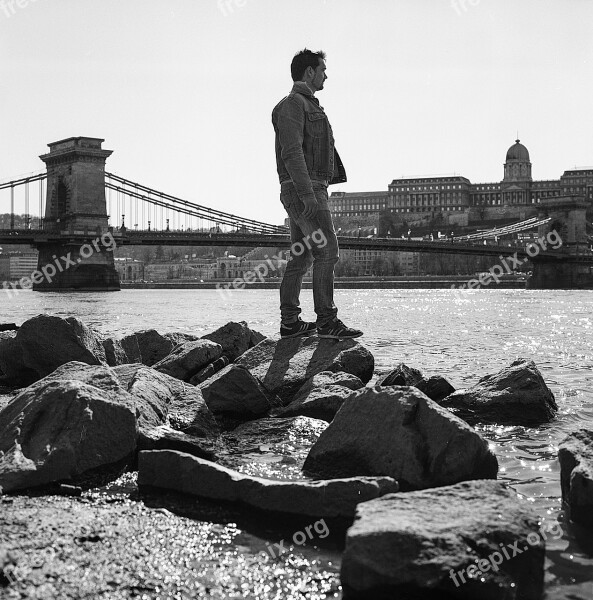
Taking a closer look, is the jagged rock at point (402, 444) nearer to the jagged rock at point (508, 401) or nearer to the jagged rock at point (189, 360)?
the jagged rock at point (508, 401)

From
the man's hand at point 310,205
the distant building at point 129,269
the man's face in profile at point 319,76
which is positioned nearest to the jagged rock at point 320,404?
the man's hand at point 310,205

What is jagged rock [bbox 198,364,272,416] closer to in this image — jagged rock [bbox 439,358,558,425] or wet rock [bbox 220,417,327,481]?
wet rock [bbox 220,417,327,481]

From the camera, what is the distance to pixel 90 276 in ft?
170

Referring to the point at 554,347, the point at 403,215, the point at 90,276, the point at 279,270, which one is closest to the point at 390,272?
the point at 279,270

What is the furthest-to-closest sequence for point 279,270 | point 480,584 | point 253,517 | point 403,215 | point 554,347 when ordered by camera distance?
point 403,215
point 279,270
point 554,347
point 253,517
point 480,584

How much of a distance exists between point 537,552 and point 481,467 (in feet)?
2.99

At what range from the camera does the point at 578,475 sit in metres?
2.70

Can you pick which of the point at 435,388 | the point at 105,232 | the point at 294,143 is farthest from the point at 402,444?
the point at 105,232

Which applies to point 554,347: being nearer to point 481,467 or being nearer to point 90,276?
point 481,467

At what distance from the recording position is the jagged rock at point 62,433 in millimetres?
3096

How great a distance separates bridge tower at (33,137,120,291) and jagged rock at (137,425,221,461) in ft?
153

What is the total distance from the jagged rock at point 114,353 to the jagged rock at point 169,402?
66.9 inches

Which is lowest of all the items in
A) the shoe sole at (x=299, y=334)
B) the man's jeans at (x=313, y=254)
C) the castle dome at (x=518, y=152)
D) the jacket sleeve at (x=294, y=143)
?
the shoe sole at (x=299, y=334)

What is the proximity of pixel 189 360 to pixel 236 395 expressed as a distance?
1.21 meters
